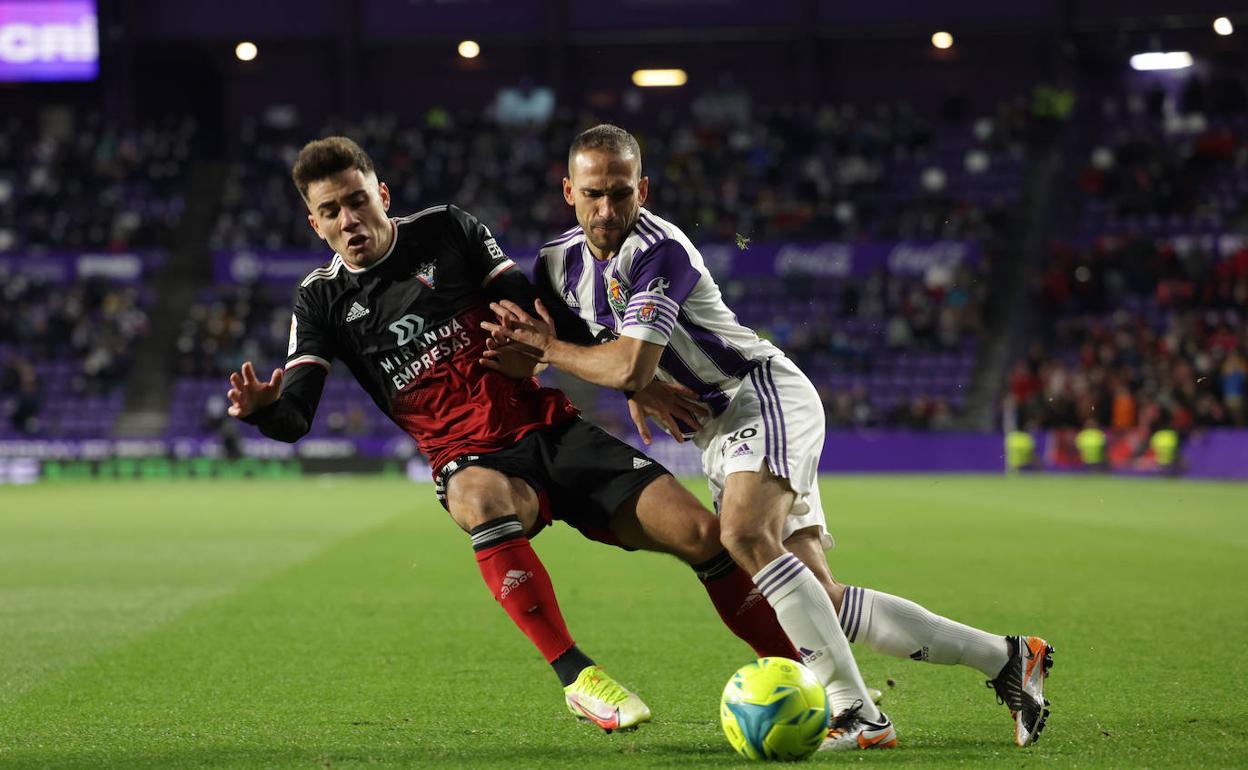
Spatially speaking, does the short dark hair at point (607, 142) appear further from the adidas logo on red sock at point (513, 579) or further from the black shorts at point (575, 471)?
Answer: the adidas logo on red sock at point (513, 579)

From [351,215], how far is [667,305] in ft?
4.46

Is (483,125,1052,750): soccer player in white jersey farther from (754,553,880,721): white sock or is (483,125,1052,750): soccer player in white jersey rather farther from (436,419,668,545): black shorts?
(436,419,668,545): black shorts

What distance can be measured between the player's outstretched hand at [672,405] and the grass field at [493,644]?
1120 millimetres

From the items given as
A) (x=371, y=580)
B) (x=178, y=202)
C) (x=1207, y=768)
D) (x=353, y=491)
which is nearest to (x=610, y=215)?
(x=1207, y=768)

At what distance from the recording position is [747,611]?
18.5 feet

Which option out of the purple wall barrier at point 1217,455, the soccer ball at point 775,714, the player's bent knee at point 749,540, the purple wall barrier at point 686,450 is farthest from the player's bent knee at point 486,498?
the purple wall barrier at point 1217,455

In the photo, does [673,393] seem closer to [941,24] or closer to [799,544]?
[799,544]

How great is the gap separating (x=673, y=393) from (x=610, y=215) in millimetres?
704

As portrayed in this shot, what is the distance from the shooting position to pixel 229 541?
1452 centimetres

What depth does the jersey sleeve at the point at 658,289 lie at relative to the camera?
17.3ft

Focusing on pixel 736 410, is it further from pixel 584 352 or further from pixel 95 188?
pixel 95 188

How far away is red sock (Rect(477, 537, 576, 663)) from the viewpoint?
5.32 meters

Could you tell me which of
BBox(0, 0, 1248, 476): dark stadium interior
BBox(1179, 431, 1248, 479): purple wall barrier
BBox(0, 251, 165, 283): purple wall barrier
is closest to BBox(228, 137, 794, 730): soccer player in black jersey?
BBox(0, 0, 1248, 476): dark stadium interior

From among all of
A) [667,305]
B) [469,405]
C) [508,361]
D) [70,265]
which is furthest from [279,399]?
[70,265]
